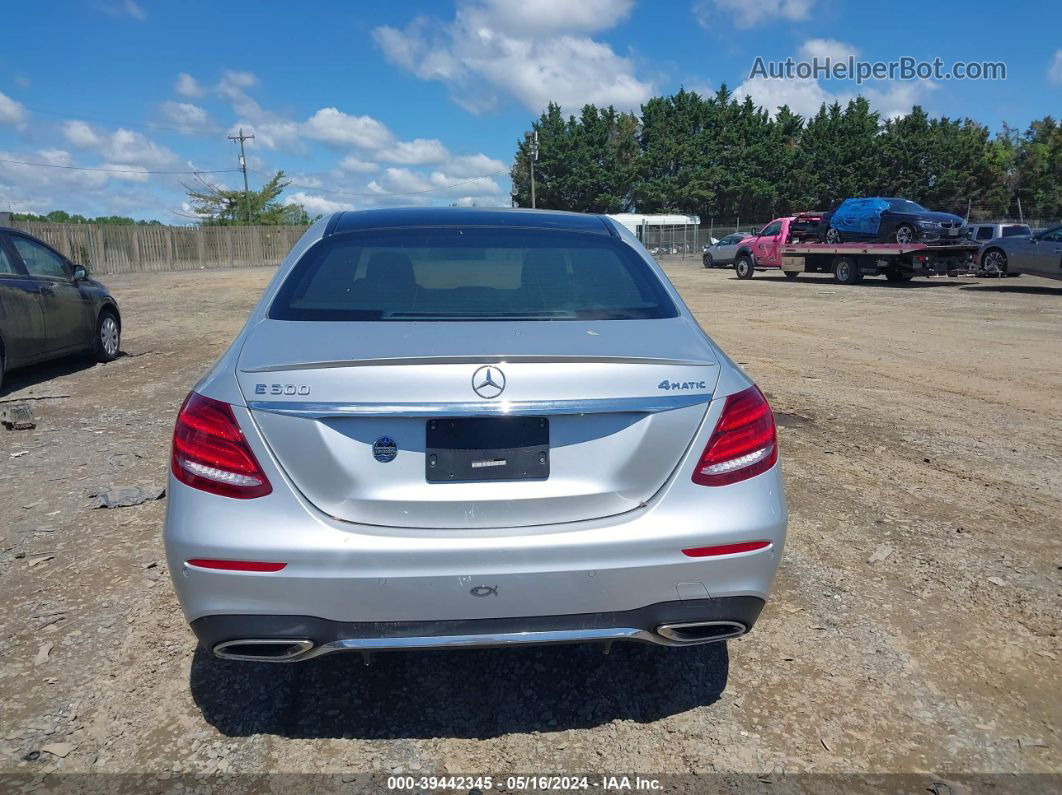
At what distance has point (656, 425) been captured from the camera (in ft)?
7.61

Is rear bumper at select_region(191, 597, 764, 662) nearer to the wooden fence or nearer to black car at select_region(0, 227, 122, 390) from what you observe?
black car at select_region(0, 227, 122, 390)

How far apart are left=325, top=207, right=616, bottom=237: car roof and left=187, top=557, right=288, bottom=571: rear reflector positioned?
5.19 feet

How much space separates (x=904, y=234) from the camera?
72.0 ft

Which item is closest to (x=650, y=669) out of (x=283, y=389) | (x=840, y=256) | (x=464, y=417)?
(x=464, y=417)

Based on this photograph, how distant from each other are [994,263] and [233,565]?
24.6 metres

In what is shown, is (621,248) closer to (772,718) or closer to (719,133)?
(772,718)

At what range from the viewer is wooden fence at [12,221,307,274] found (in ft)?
102

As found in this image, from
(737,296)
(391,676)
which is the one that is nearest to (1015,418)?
(391,676)

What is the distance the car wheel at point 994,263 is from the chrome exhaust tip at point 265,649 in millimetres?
24191

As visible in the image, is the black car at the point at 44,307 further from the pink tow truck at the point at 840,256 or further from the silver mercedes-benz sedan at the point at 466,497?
the pink tow truck at the point at 840,256

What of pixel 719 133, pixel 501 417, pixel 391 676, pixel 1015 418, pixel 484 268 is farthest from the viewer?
pixel 719 133

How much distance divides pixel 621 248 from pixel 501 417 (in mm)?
→ 1374

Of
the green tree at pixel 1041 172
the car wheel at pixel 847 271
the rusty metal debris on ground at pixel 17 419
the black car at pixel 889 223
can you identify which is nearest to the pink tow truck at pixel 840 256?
the car wheel at pixel 847 271

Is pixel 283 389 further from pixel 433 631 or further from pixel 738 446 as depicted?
pixel 738 446
